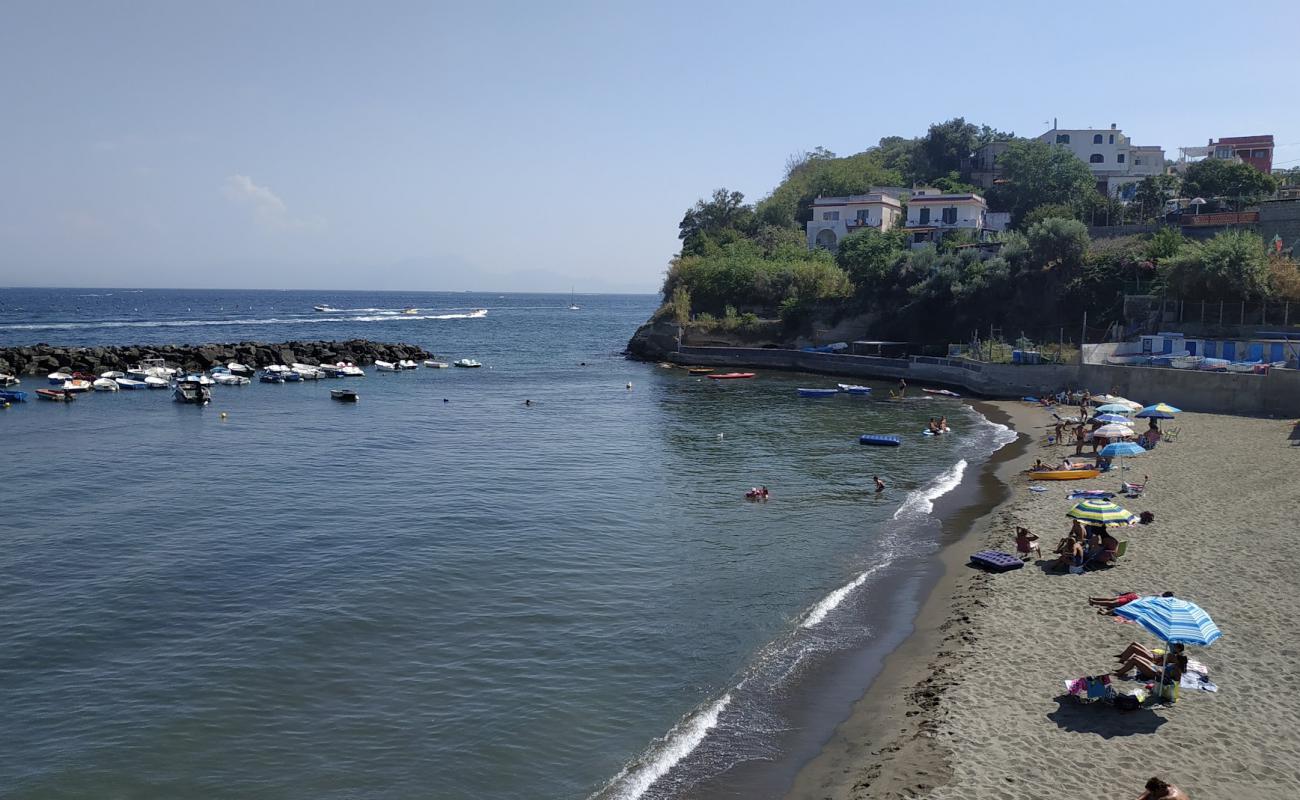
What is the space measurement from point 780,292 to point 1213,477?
57077mm

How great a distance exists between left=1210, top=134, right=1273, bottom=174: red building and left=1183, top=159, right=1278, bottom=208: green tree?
79.6 feet

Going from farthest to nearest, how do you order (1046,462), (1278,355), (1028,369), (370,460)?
1. (1028,369)
2. (1278,355)
3. (370,460)
4. (1046,462)

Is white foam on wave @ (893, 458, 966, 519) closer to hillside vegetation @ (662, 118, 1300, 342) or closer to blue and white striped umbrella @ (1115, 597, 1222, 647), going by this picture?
blue and white striped umbrella @ (1115, 597, 1222, 647)

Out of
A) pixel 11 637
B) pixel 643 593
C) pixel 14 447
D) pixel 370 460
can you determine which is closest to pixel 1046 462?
pixel 643 593

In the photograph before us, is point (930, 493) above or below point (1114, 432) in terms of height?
below

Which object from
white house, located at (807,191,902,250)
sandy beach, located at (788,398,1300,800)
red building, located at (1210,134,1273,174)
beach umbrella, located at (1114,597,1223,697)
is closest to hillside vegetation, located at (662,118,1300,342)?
white house, located at (807,191,902,250)

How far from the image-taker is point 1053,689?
1440 cm

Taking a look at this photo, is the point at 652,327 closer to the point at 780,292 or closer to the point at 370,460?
the point at 780,292

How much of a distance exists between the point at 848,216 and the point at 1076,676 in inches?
3370

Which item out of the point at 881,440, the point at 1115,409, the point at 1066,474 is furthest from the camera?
the point at 881,440

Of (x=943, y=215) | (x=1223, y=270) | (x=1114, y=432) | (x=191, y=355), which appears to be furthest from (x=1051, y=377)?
(x=191, y=355)

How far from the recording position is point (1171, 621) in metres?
13.5

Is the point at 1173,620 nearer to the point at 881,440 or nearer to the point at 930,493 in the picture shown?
the point at 930,493

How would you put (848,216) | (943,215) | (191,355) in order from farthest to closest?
1. (848,216)
2. (943,215)
3. (191,355)
